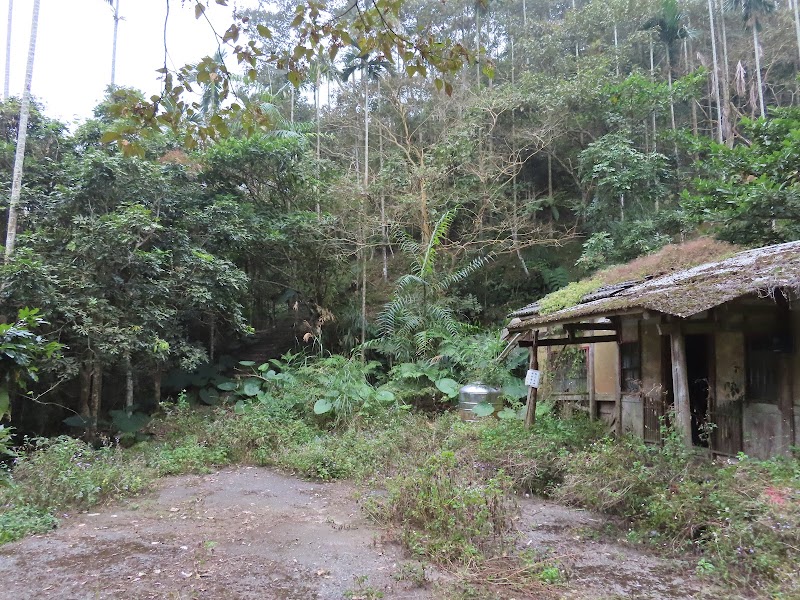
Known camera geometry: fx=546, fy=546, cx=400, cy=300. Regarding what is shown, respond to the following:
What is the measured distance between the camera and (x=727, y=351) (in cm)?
676

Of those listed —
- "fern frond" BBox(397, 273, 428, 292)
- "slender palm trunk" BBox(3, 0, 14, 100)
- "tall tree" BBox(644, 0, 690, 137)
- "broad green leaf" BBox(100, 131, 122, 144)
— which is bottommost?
"broad green leaf" BBox(100, 131, 122, 144)

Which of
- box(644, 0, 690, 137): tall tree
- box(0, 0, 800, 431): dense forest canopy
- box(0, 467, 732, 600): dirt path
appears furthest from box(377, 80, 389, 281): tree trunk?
box(0, 467, 732, 600): dirt path

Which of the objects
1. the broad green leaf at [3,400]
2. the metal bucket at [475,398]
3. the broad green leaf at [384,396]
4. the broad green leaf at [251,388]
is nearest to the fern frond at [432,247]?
the metal bucket at [475,398]

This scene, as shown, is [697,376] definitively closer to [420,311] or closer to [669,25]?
[420,311]

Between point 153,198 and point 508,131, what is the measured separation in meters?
11.5

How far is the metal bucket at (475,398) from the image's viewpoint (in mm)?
12273

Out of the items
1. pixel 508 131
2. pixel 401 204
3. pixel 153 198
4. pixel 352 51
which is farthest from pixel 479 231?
pixel 153 198

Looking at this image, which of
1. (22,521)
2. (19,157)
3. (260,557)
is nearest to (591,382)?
(260,557)

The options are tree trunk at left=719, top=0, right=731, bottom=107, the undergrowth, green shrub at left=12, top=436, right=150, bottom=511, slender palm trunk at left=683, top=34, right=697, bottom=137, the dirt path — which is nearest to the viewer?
the dirt path

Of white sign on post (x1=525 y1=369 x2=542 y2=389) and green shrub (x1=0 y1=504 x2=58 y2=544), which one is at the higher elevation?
white sign on post (x1=525 y1=369 x2=542 y2=389)

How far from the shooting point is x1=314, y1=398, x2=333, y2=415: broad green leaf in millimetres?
11812

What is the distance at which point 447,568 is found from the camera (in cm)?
425

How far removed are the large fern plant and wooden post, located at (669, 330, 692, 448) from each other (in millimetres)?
8281

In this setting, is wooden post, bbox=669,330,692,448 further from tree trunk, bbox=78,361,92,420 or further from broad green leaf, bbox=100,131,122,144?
tree trunk, bbox=78,361,92,420
